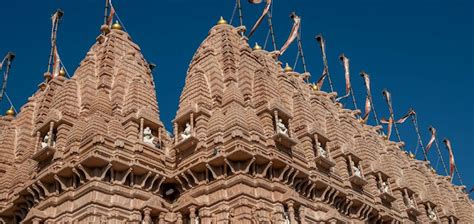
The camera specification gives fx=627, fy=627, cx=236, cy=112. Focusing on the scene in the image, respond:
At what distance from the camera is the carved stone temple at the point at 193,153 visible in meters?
26.9

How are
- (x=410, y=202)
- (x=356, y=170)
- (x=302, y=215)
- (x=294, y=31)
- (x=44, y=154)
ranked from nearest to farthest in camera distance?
(x=302, y=215)
(x=44, y=154)
(x=356, y=170)
(x=410, y=202)
(x=294, y=31)

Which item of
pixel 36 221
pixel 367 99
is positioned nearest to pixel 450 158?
pixel 367 99

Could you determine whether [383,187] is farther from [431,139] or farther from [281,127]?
[431,139]

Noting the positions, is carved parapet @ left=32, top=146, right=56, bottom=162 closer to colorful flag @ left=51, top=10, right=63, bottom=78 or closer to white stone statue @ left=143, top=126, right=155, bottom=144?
white stone statue @ left=143, top=126, right=155, bottom=144

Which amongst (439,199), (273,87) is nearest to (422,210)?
(439,199)

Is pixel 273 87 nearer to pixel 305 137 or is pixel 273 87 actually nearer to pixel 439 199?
pixel 305 137

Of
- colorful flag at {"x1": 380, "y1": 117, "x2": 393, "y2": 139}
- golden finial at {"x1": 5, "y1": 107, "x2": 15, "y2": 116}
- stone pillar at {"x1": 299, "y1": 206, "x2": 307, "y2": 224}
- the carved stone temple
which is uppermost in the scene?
colorful flag at {"x1": 380, "y1": 117, "x2": 393, "y2": 139}

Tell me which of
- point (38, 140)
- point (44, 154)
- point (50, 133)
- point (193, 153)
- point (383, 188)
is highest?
point (38, 140)

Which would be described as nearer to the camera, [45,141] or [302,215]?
[302,215]

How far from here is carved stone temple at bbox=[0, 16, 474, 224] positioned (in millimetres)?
26859

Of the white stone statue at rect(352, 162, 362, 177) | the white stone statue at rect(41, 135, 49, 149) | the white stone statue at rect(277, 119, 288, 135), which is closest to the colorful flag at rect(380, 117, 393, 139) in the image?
the white stone statue at rect(352, 162, 362, 177)

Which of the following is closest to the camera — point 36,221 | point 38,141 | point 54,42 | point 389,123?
point 36,221

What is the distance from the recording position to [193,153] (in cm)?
2888

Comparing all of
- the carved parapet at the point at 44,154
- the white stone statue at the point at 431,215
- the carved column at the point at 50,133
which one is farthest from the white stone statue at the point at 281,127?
the white stone statue at the point at 431,215
